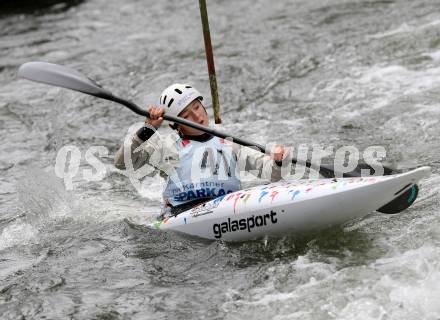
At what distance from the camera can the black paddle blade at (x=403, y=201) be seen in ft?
17.1

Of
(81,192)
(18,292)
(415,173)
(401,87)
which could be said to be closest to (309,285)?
(415,173)

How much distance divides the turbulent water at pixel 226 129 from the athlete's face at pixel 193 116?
35.2 inches

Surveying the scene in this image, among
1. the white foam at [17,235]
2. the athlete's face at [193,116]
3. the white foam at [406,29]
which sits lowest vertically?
the white foam at [17,235]

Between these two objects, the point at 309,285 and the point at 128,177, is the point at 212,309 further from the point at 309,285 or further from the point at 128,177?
the point at 128,177

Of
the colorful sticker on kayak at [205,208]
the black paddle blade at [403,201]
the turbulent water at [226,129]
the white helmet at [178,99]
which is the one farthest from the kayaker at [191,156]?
the black paddle blade at [403,201]

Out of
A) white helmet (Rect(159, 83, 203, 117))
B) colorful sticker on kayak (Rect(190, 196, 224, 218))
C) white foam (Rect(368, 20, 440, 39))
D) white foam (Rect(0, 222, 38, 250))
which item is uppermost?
white helmet (Rect(159, 83, 203, 117))

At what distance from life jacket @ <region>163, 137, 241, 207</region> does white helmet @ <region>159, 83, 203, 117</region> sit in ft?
0.91

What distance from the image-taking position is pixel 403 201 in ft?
17.4

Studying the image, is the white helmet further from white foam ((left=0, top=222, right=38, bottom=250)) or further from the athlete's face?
white foam ((left=0, top=222, right=38, bottom=250))

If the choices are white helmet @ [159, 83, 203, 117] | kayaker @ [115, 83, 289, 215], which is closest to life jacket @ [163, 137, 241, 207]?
kayaker @ [115, 83, 289, 215]

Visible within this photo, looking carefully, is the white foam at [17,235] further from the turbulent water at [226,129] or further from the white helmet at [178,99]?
the white helmet at [178,99]

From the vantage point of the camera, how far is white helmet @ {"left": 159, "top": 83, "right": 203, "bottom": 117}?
6070 mm

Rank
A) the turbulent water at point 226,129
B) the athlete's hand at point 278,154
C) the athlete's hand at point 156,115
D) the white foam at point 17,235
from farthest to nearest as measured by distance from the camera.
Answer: the white foam at point 17,235
the athlete's hand at point 156,115
the athlete's hand at point 278,154
the turbulent water at point 226,129

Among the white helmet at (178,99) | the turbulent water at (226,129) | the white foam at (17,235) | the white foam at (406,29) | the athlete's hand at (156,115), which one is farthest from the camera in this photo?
the white foam at (406,29)
